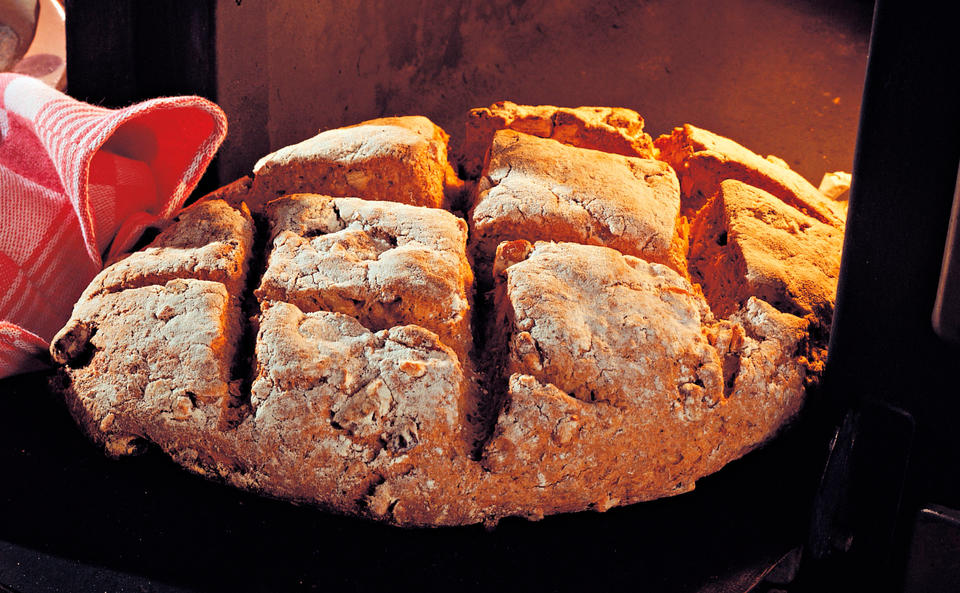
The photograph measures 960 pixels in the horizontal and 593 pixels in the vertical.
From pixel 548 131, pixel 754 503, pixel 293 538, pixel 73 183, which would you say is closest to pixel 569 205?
pixel 548 131

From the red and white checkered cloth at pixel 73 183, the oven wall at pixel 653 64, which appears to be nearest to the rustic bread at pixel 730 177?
the oven wall at pixel 653 64

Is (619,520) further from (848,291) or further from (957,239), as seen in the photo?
(957,239)

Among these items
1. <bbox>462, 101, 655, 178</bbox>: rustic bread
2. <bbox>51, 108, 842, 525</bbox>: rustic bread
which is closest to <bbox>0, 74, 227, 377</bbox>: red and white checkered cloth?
<bbox>51, 108, 842, 525</bbox>: rustic bread

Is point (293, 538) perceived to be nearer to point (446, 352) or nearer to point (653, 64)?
point (446, 352)

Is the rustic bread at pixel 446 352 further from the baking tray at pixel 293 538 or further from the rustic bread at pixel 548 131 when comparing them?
the rustic bread at pixel 548 131

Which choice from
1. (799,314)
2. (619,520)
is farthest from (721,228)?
(619,520)
